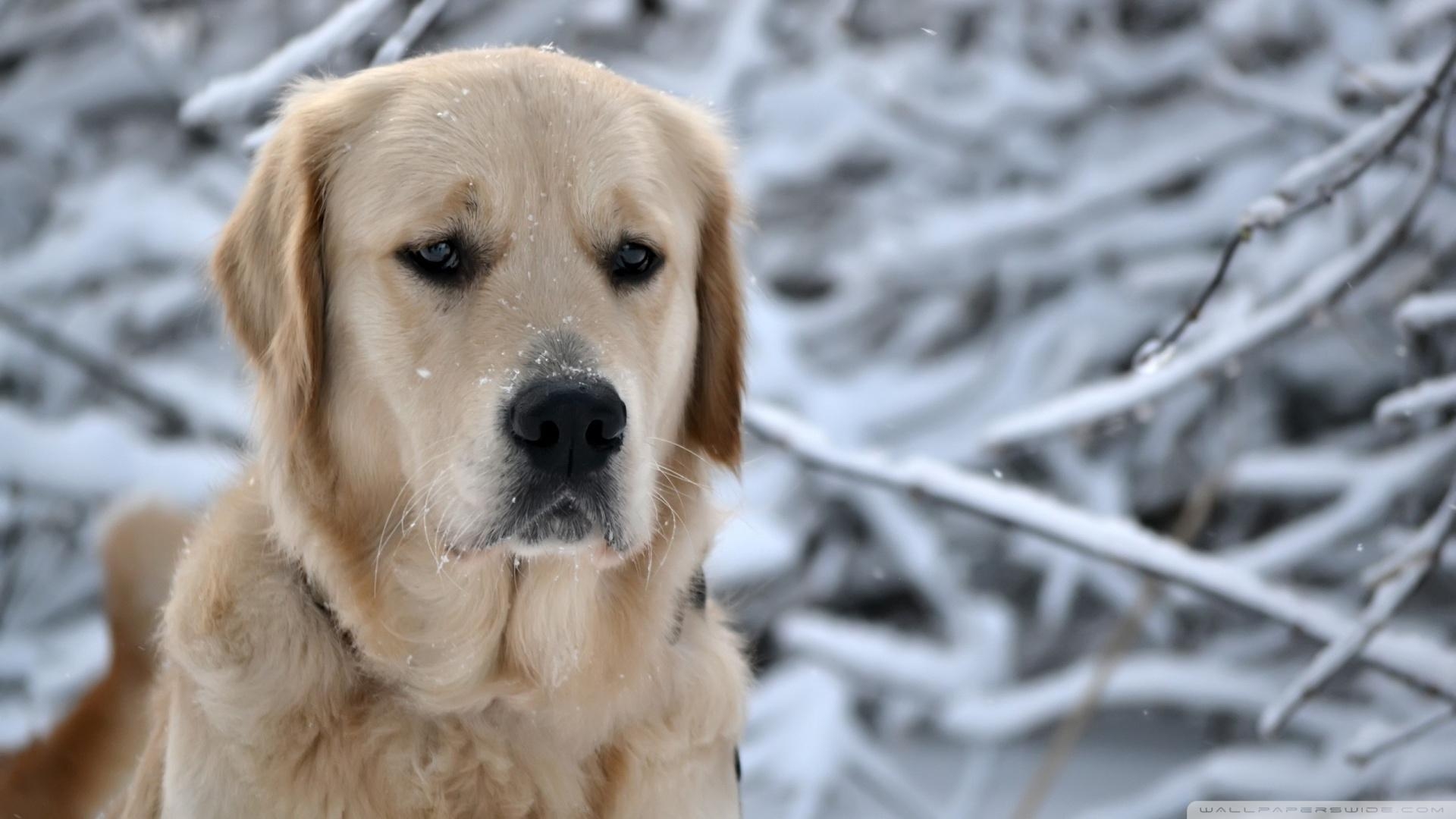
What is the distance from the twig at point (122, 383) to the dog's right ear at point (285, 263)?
2.83 metres

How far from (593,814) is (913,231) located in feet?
14.7

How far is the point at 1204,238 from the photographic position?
609cm

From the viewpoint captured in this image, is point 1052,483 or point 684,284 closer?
point 684,284

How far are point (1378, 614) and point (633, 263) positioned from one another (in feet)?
4.89

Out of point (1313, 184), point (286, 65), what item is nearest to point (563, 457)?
point (286, 65)

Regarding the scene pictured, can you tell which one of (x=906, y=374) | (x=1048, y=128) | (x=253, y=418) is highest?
(x=253, y=418)

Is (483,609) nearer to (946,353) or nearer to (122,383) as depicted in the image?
(122,383)

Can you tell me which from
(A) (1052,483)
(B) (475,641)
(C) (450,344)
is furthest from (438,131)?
(A) (1052,483)

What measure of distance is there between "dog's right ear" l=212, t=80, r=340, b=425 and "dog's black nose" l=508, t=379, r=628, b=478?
51 cm

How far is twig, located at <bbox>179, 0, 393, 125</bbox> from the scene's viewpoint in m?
2.38

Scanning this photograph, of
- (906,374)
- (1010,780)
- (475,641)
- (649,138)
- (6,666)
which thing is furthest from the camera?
(906,374)

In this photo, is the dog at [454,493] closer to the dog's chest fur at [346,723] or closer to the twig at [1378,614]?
the dog's chest fur at [346,723]

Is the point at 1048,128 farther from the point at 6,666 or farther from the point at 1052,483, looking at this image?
the point at 6,666

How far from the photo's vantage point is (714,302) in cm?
260
